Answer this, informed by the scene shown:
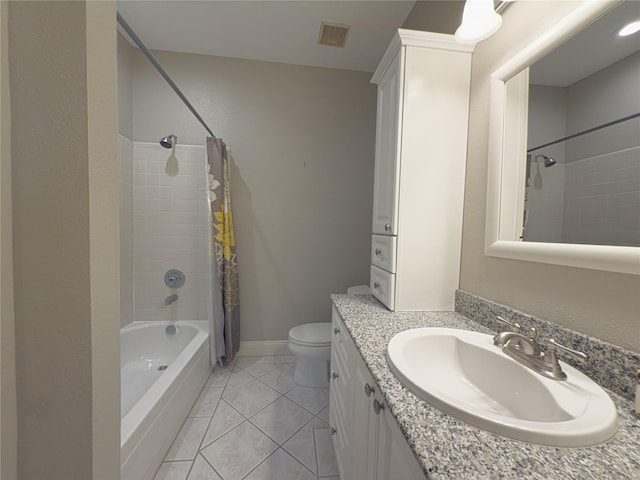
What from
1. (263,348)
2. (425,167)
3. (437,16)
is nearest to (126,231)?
(263,348)

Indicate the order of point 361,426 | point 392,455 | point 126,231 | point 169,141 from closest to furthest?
point 392,455 → point 361,426 → point 126,231 → point 169,141

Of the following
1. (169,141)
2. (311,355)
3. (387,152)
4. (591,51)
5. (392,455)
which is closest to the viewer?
(392,455)

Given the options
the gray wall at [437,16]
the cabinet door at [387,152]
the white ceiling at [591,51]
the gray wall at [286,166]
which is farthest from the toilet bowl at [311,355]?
the gray wall at [437,16]

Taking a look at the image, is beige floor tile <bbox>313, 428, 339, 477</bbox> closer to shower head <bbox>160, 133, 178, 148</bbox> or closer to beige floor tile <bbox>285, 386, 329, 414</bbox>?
beige floor tile <bbox>285, 386, 329, 414</bbox>

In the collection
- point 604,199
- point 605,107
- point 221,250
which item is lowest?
point 221,250

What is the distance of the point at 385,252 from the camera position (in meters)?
1.21

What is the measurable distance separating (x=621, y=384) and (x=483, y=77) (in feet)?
3.66

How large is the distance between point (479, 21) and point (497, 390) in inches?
45.8

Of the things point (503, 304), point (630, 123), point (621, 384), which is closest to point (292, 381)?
point (503, 304)

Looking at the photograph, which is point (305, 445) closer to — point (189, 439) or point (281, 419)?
point (281, 419)

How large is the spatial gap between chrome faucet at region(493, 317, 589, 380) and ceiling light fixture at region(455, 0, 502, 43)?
96 cm

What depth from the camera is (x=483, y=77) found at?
1.03m

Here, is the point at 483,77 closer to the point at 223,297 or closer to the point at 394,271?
the point at 394,271

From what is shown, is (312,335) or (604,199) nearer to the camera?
(604,199)
